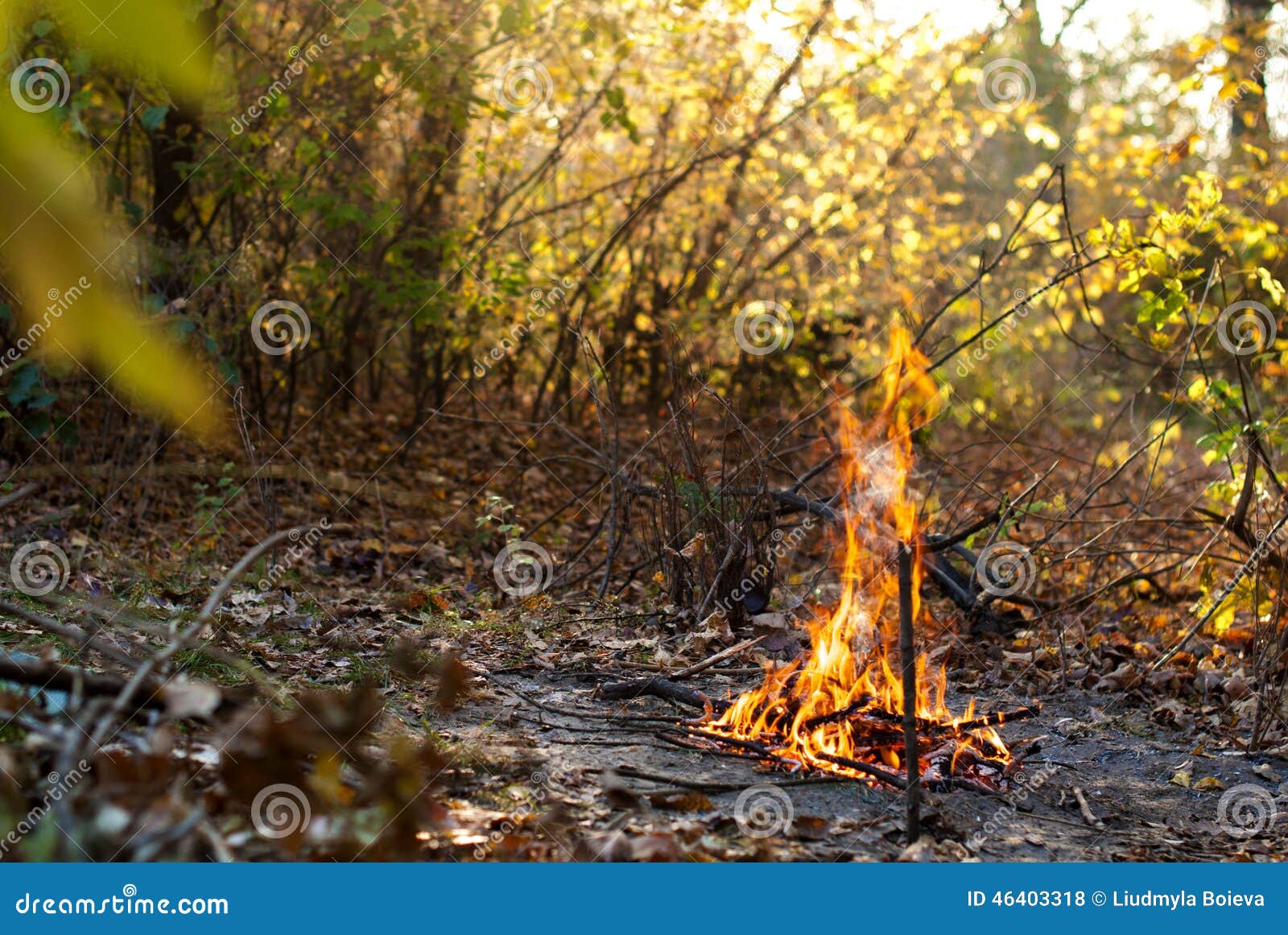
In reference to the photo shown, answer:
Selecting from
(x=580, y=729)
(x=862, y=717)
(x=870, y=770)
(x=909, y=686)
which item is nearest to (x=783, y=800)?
(x=870, y=770)

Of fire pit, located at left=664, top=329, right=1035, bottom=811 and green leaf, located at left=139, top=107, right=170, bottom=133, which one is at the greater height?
green leaf, located at left=139, top=107, right=170, bottom=133

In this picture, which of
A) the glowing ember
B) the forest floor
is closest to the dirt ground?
the forest floor

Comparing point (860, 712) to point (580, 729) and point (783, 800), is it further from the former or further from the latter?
point (580, 729)

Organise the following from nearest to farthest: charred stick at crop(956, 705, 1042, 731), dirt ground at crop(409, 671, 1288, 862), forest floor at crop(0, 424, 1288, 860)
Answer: forest floor at crop(0, 424, 1288, 860), dirt ground at crop(409, 671, 1288, 862), charred stick at crop(956, 705, 1042, 731)

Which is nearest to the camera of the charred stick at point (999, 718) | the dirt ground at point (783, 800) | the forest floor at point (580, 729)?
the forest floor at point (580, 729)

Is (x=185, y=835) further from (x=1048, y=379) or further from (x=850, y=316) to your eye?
(x=1048, y=379)

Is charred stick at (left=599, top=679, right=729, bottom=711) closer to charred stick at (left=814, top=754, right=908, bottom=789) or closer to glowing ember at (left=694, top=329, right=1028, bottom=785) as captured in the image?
glowing ember at (left=694, top=329, right=1028, bottom=785)

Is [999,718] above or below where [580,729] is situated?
above

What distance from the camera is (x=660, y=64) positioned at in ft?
33.7

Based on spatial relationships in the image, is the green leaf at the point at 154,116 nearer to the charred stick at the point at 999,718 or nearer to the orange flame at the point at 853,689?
the orange flame at the point at 853,689

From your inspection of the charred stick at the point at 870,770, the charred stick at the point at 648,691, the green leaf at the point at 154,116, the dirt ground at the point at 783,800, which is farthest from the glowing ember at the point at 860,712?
the green leaf at the point at 154,116

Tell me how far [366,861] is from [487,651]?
2.40 meters

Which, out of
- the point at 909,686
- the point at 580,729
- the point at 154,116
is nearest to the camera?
the point at 909,686

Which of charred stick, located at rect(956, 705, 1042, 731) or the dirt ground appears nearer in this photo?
the dirt ground
